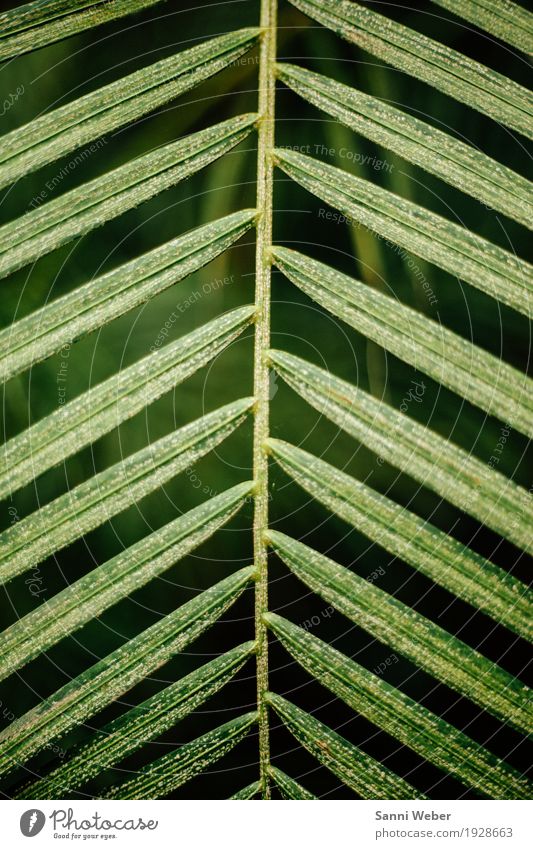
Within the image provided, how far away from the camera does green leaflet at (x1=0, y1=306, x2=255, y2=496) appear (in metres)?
0.43

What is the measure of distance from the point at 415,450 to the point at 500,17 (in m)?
0.34

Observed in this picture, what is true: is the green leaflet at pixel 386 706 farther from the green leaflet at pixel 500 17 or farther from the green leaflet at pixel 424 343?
the green leaflet at pixel 500 17

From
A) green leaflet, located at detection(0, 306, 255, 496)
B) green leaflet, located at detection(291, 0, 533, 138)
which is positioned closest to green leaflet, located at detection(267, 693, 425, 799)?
green leaflet, located at detection(0, 306, 255, 496)

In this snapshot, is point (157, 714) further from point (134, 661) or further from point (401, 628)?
point (401, 628)

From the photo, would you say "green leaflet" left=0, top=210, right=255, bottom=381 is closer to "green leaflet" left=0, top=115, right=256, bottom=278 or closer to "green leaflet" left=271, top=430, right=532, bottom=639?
"green leaflet" left=0, top=115, right=256, bottom=278

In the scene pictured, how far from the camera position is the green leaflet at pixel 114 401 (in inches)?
17.0

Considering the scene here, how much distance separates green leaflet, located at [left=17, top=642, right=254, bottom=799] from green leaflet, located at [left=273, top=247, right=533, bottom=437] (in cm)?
26

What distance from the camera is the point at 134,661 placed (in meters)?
0.46

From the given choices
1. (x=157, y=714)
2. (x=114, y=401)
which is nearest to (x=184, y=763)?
(x=157, y=714)

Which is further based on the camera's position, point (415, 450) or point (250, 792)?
point (250, 792)

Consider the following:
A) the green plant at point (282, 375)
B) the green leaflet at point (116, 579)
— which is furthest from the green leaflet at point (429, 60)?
the green leaflet at point (116, 579)

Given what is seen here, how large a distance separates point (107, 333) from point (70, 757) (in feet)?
1.37

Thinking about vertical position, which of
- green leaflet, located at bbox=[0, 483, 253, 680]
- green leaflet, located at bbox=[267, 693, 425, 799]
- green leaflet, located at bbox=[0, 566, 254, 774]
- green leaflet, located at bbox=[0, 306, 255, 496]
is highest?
green leaflet, located at bbox=[0, 306, 255, 496]
